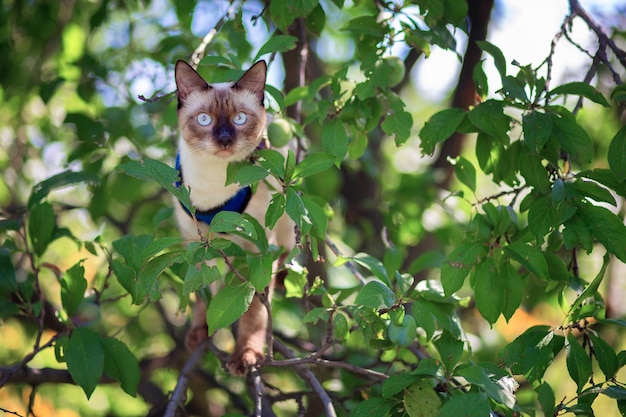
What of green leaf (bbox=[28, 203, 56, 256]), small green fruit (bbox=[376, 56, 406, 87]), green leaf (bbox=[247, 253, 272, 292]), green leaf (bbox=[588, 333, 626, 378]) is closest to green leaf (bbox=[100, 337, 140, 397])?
green leaf (bbox=[28, 203, 56, 256])

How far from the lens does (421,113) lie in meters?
6.26

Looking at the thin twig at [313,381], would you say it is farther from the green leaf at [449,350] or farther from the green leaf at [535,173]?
the green leaf at [535,173]

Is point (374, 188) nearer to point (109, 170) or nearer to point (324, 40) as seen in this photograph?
point (324, 40)

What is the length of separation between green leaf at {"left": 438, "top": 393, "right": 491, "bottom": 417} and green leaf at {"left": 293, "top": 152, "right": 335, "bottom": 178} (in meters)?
0.78

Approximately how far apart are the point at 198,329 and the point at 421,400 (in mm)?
1655

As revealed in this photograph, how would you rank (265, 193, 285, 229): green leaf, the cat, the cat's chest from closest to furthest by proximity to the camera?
(265, 193, 285, 229): green leaf → the cat → the cat's chest

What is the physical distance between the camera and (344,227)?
4824mm

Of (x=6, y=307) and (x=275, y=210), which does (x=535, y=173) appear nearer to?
(x=275, y=210)

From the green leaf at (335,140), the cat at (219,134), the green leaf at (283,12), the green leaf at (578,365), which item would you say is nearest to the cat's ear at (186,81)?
the cat at (219,134)

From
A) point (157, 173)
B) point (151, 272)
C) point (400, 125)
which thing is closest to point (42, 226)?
point (151, 272)

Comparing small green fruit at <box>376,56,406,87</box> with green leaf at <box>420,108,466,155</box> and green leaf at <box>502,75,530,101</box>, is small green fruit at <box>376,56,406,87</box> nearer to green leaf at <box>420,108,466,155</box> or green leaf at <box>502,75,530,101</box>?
green leaf at <box>420,108,466,155</box>

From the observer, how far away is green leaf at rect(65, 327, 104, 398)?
234 centimetres

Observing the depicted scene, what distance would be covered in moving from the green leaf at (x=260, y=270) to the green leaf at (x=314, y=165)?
11.4 inches

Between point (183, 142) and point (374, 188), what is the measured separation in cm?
221
